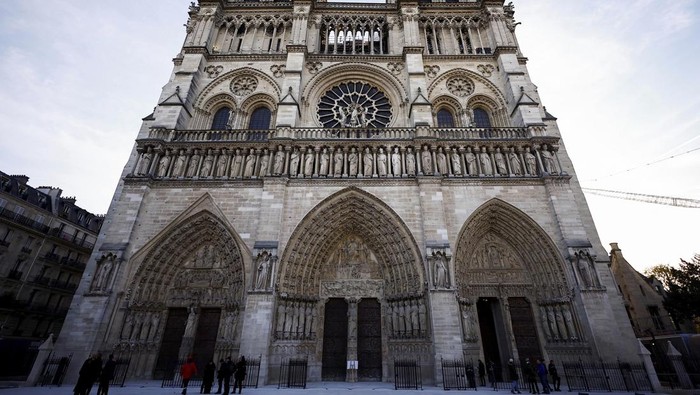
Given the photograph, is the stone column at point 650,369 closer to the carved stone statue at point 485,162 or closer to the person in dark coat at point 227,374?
the carved stone statue at point 485,162

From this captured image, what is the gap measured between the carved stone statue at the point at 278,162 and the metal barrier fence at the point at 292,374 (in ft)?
22.4

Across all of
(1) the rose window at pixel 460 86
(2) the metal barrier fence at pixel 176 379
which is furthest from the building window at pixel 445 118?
(2) the metal barrier fence at pixel 176 379

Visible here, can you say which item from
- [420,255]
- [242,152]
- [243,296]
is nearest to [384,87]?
[242,152]

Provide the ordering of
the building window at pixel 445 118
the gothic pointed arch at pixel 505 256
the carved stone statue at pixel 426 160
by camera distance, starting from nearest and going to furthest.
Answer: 1. the gothic pointed arch at pixel 505 256
2. the carved stone statue at pixel 426 160
3. the building window at pixel 445 118

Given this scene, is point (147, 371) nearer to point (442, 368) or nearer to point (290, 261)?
point (290, 261)

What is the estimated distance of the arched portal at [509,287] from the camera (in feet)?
37.4

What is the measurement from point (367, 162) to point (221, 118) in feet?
28.0

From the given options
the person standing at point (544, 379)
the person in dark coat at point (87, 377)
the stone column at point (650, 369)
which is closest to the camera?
the person in dark coat at point (87, 377)

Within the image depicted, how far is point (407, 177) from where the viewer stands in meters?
13.0

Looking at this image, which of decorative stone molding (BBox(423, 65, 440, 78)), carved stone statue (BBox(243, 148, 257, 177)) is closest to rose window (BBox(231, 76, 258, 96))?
carved stone statue (BBox(243, 148, 257, 177))

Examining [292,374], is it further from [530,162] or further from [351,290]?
[530,162]

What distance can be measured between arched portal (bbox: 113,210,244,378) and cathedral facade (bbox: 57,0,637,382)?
0.17 feet

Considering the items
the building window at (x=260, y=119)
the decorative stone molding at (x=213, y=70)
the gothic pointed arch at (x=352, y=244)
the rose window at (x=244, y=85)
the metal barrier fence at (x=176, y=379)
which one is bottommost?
the metal barrier fence at (x=176, y=379)

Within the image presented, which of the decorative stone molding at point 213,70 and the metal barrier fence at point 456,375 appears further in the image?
the decorative stone molding at point 213,70
